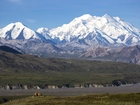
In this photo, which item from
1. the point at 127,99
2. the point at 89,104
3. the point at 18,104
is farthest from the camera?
the point at 127,99

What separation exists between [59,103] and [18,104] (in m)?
8.17

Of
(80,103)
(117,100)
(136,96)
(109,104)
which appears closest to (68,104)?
(80,103)

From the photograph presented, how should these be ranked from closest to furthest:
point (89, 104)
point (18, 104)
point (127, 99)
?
1. point (89, 104)
2. point (18, 104)
3. point (127, 99)

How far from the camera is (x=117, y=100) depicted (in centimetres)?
8312

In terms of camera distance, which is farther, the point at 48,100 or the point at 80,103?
the point at 48,100

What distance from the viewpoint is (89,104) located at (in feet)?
245

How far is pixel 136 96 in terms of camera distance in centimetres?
8825

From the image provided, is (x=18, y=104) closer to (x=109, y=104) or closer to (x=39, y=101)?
(x=39, y=101)

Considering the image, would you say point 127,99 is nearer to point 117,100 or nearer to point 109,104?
point 117,100

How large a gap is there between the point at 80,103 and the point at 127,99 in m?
13.2

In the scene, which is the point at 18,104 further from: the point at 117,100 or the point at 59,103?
the point at 117,100

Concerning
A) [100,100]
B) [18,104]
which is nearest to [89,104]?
[100,100]

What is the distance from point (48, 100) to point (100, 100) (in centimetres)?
1012

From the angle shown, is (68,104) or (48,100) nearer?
(68,104)
